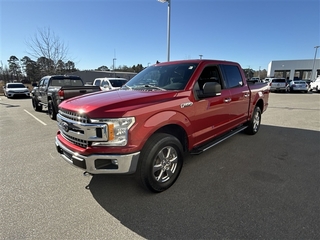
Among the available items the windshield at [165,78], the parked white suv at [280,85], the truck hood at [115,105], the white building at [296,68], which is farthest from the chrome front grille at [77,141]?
the white building at [296,68]

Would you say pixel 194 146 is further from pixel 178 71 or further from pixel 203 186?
pixel 178 71

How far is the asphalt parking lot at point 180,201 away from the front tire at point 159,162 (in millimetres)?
181

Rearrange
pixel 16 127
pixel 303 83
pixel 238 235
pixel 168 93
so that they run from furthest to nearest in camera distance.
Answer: pixel 303 83, pixel 16 127, pixel 168 93, pixel 238 235

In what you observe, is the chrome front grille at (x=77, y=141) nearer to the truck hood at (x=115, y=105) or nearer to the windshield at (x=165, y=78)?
the truck hood at (x=115, y=105)

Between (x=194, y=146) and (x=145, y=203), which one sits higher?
(x=194, y=146)

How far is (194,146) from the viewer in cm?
344

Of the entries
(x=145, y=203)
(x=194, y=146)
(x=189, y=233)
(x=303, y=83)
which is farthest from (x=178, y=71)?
(x=303, y=83)

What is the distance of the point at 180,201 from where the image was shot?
105 inches

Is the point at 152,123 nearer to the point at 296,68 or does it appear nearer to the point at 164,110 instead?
the point at 164,110

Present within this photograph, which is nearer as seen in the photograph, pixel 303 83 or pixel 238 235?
pixel 238 235

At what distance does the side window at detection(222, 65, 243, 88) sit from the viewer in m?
4.33

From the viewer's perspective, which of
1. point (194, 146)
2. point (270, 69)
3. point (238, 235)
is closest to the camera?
point (238, 235)

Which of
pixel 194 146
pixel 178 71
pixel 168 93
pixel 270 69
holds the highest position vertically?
pixel 270 69

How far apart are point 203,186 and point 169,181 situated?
22.0 inches
